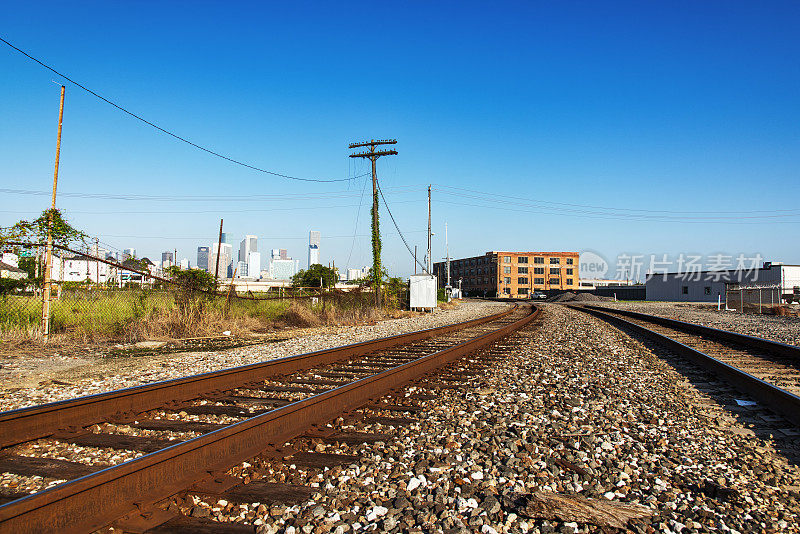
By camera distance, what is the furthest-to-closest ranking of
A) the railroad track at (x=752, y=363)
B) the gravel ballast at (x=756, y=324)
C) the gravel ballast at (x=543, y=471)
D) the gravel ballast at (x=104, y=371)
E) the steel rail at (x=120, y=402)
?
the gravel ballast at (x=756, y=324)
the gravel ballast at (x=104, y=371)
the railroad track at (x=752, y=363)
the steel rail at (x=120, y=402)
the gravel ballast at (x=543, y=471)

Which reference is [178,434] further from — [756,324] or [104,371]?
[756,324]

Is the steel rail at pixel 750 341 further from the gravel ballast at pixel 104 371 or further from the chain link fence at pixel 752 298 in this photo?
the chain link fence at pixel 752 298

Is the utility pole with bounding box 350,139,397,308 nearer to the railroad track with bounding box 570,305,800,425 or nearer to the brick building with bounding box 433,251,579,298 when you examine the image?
the railroad track with bounding box 570,305,800,425

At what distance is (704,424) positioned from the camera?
5043mm

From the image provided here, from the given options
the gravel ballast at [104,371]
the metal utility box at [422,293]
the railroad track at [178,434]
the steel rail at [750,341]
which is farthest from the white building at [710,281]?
the railroad track at [178,434]

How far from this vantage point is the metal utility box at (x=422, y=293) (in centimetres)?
3039

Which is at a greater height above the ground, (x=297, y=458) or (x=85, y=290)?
(x=85, y=290)

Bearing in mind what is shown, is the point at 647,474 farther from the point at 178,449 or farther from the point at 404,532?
the point at 178,449

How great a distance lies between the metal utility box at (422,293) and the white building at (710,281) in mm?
42911

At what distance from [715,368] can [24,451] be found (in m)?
9.24

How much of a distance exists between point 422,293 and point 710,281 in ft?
182

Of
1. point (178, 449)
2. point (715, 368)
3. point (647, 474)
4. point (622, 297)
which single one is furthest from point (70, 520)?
point (622, 297)

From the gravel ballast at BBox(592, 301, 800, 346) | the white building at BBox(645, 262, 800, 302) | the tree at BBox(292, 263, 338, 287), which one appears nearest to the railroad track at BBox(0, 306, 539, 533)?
the gravel ballast at BBox(592, 301, 800, 346)

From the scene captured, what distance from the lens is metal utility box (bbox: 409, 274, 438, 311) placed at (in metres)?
30.4
